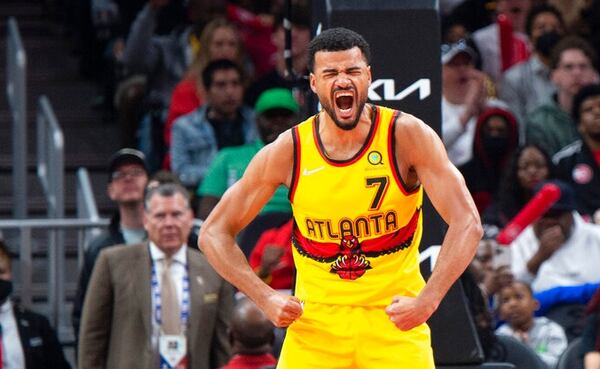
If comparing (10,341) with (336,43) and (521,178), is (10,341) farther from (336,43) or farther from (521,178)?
(336,43)

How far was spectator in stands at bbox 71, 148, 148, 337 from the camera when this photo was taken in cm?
1032

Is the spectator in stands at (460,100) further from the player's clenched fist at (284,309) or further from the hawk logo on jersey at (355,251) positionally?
the player's clenched fist at (284,309)

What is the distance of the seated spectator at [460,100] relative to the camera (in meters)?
12.4

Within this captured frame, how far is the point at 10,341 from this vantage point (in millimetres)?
10227

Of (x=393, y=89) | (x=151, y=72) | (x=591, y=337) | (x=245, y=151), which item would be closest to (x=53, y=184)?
(x=151, y=72)

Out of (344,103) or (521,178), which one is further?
(521,178)

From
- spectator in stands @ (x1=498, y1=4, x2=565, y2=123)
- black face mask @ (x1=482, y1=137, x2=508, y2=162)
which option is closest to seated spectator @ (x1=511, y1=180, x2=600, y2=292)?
black face mask @ (x1=482, y1=137, x2=508, y2=162)

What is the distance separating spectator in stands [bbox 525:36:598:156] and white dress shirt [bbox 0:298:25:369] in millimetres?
4201

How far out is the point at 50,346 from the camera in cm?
1033

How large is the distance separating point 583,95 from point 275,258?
10.2 feet

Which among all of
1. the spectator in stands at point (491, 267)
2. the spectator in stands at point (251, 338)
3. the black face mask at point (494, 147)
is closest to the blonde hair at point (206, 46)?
the black face mask at point (494, 147)

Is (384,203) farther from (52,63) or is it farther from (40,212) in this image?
(52,63)

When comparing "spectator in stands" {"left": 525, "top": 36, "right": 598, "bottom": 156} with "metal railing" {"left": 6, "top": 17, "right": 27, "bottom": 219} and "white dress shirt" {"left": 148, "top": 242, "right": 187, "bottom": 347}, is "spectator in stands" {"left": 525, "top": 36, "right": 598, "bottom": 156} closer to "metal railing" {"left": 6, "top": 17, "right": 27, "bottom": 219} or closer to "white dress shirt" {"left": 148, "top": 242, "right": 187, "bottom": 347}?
"white dress shirt" {"left": 148, "top": 242, "right": 187, "bottom": 347}

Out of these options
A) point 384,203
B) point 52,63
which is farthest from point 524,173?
point 52,63
